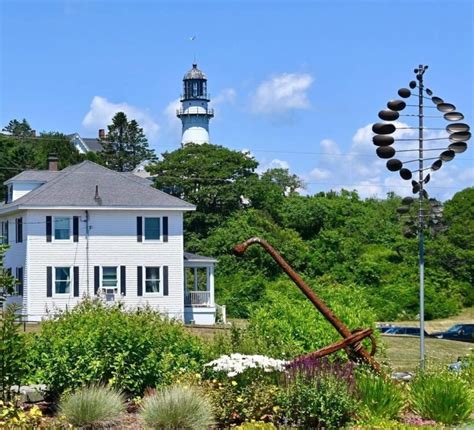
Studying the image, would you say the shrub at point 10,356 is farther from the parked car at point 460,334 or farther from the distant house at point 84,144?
the distant house at point 84,144

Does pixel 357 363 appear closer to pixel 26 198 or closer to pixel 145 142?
pixel 26 198

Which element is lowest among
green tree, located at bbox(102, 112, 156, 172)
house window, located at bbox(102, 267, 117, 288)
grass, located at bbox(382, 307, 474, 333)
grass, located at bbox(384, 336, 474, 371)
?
grass, located at bbox(384, 336, 474, 371)

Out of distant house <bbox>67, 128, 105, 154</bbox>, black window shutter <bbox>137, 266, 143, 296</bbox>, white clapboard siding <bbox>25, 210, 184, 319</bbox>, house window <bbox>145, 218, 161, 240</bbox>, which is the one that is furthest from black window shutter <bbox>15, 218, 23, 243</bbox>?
distant house <bbox>67, 128, 105, 154</bbox>

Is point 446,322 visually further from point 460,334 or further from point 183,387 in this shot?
point 183,387

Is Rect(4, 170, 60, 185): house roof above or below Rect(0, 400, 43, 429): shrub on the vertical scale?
above

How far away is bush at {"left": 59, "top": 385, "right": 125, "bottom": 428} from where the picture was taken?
510 inches

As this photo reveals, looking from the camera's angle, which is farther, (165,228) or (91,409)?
(165,228)

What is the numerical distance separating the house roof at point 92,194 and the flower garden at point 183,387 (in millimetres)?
30629

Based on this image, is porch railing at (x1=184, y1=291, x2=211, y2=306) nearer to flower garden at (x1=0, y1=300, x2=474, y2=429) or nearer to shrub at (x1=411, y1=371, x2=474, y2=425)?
flower garden at (x1=0, y1=300, x2=474, y2=429)

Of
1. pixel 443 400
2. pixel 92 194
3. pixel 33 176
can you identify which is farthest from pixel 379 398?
pixel 33 176

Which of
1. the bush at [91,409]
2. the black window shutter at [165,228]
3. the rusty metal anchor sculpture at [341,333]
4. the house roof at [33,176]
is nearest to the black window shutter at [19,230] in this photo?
the house roof at [33,176]

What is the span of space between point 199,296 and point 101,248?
5.31 metres

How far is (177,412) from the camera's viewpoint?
12.4 meters

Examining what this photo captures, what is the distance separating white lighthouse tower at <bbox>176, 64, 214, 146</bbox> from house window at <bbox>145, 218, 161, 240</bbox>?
47397mm
